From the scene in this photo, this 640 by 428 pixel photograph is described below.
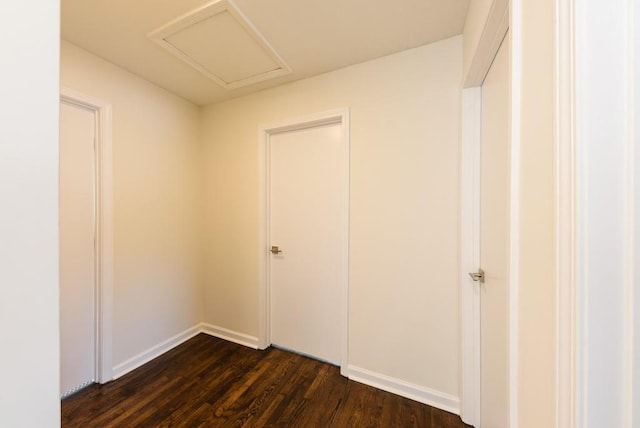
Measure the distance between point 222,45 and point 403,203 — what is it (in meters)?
1.65

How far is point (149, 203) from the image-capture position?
6.64 feet

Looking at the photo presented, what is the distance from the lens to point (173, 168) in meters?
2.21

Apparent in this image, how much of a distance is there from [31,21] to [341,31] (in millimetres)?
1483

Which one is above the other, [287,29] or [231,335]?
[287,29]

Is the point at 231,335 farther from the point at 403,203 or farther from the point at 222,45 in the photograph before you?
the point at 222,45

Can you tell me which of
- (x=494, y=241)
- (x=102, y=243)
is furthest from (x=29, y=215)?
(x=102, y=243)

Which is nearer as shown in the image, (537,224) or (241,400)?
(537,224)

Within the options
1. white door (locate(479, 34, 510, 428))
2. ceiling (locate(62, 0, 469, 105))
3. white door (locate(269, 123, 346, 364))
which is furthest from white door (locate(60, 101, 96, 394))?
white door (locate(479, 34, 510, 428))

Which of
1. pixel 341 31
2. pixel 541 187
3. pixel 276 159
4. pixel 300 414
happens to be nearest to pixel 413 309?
pixel 300 414

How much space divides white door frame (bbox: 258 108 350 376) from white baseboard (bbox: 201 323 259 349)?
3.8 inches

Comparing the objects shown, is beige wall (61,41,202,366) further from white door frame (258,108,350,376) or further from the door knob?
the door knob

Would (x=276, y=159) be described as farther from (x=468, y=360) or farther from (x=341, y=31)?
(x=468, y=360)

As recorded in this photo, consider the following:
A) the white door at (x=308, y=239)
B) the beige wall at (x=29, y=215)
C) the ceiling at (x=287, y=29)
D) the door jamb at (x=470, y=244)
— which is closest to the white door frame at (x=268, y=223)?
the white door at (x=308, y=239)

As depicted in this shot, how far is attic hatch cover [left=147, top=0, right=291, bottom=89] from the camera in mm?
1352
